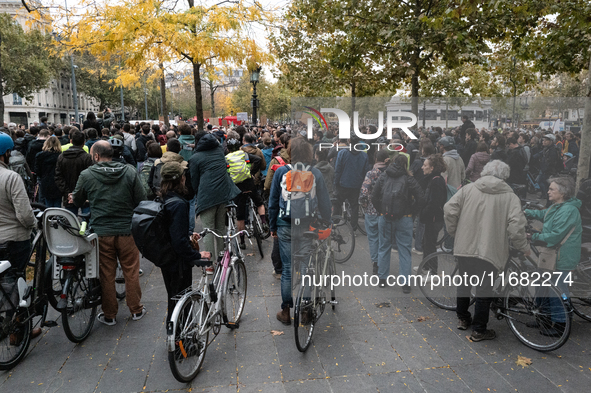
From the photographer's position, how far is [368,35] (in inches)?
371

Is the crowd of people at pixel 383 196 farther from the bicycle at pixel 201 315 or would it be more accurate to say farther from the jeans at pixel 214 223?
the bicycle at pixel 201 315

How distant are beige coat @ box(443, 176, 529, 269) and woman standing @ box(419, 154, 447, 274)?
0.91 meters

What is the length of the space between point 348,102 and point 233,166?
297 cm

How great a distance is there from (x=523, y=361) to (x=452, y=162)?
2213mm

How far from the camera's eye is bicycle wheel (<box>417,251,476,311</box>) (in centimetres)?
509

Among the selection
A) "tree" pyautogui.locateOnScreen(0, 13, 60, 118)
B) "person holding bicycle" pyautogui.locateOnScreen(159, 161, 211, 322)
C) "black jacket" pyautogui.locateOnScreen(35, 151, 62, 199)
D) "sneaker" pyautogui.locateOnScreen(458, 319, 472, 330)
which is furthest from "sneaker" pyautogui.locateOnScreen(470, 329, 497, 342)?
"tree" pyautogui.locateOnScreen(0, 13, 60, 118)

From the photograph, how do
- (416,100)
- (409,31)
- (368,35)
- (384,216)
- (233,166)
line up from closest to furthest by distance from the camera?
(416,100) < (384,216) < (233,166) < (409,31) < (368,35)

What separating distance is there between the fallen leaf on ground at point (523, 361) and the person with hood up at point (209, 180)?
147 inches

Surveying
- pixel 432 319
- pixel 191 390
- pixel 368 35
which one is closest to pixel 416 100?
pixel 432 319

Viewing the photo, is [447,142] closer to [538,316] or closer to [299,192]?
[299,192]

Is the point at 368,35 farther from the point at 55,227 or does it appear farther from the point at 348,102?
the point at 55,227

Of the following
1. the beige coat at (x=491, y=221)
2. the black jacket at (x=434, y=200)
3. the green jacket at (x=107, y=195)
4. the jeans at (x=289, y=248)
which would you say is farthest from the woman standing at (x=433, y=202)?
the green jacket at (x=107, y=195)

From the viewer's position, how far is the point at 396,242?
5801 mm

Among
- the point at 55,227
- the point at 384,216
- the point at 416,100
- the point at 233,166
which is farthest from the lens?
the point at 233,166
